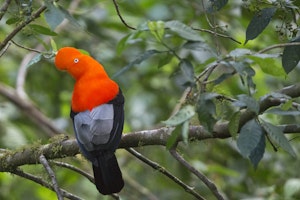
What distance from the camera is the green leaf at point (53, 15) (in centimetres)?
301

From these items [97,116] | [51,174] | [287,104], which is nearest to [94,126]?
[97,116]

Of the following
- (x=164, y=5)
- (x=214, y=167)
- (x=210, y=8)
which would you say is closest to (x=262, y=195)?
(x=214, y=167)

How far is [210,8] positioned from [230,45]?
10.7ft

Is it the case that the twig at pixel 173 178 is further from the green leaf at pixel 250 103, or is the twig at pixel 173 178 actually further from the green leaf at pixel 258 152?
the green leaf at pixel 250 103

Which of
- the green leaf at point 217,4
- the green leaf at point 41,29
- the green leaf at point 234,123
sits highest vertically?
the green leaf at point 217,4

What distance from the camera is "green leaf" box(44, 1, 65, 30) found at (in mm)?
3014

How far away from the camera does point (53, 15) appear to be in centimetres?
306

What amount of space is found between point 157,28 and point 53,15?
75 centimetres

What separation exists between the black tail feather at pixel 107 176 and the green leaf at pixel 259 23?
1.05m

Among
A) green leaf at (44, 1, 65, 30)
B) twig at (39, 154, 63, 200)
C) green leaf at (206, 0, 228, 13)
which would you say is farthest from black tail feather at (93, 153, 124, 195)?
green leaf at (206, 0, 228, 13)

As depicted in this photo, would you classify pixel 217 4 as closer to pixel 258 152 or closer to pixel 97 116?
pixel 258 152

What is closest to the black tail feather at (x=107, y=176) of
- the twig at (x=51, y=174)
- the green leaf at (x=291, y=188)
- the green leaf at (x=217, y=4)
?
the twig at (x=51, y=174)

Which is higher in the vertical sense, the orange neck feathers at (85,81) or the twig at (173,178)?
the orange neck feathers at (85,81)

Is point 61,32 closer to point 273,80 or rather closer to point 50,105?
point 50,105
